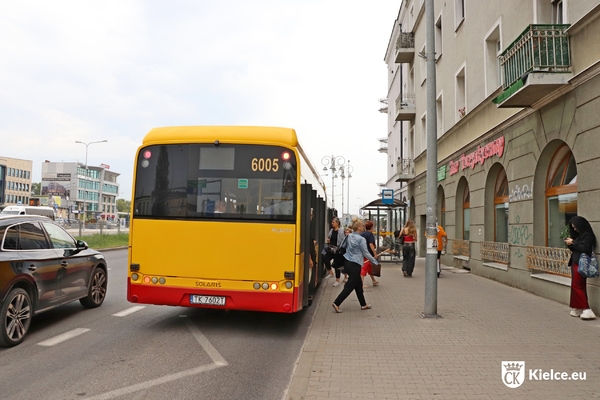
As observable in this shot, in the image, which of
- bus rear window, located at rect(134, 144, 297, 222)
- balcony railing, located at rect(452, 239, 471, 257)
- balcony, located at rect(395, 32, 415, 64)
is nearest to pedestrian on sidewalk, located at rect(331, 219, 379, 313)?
bus rear window, located at rect(134, 144, 297, 222)

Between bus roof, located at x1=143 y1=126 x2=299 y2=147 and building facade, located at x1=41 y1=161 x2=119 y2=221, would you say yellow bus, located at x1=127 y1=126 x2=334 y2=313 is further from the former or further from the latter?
building facade, located at x1=41 y1=161 x2=119 y2=221

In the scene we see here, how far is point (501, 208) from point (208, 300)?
10.1 m

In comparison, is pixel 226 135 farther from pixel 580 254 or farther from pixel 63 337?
pixel 580 254

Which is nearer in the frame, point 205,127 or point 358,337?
point 358,337

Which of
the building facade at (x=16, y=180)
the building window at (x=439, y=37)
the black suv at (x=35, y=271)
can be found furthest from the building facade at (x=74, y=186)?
the black suv at (x=35, y=271)

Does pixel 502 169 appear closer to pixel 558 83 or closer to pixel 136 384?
pixel 558 83

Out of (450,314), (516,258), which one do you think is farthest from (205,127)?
(516,258)

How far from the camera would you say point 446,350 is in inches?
249

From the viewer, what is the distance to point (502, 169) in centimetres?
1438

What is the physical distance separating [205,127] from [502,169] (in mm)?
9857

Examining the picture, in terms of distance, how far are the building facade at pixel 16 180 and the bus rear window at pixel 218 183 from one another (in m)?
110

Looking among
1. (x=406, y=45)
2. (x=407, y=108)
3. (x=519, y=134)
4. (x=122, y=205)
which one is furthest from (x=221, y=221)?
(x=122, y=205)

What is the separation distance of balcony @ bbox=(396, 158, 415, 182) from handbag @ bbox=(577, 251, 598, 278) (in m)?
19.1

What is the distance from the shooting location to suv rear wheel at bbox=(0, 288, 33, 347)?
20.6 feet
